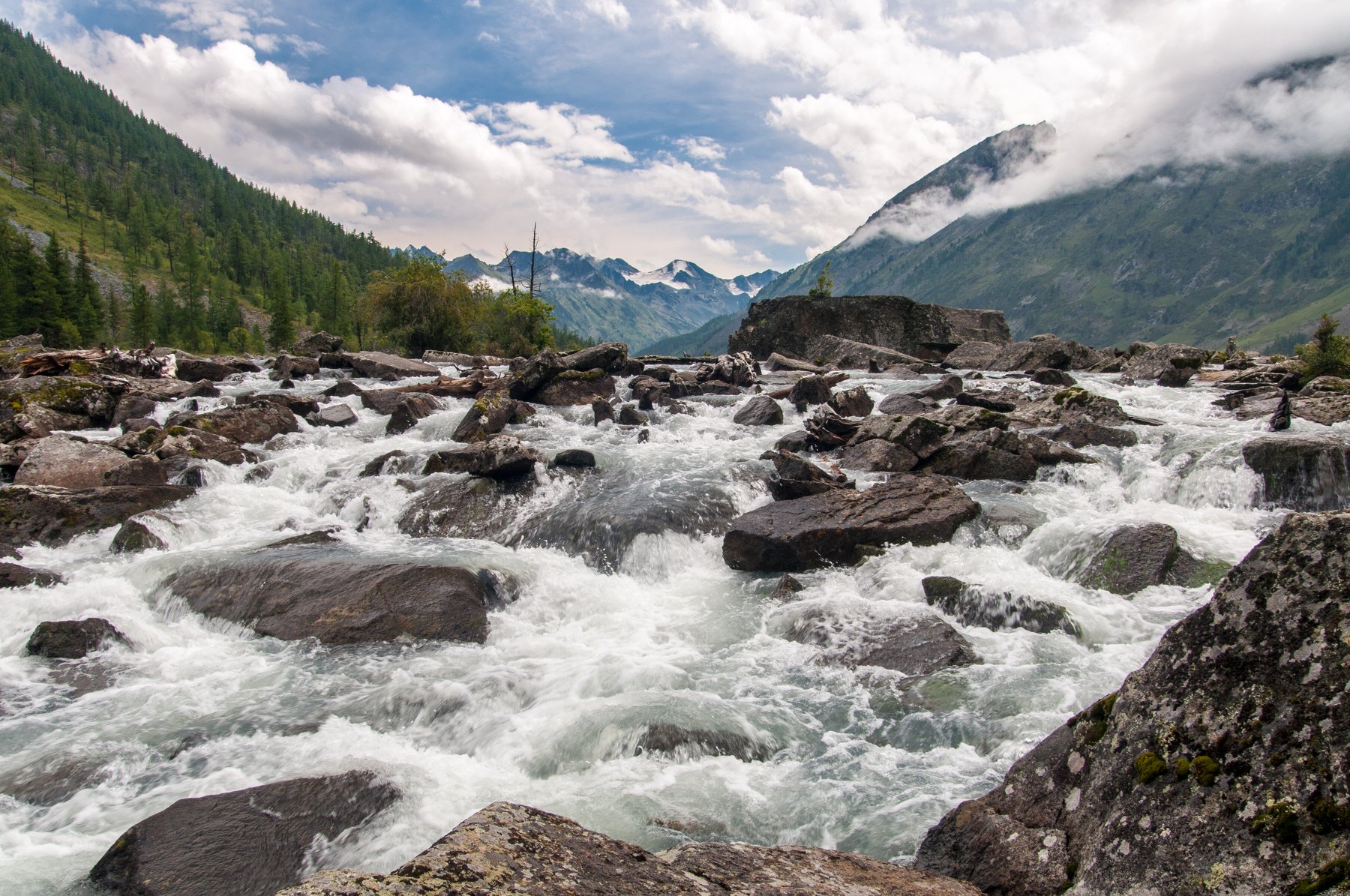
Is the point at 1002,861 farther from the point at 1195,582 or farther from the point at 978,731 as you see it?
the point at 1195,582

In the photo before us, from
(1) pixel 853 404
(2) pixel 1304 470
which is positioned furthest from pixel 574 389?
(2) pixel 1304 470

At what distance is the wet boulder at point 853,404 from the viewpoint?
29.7 m

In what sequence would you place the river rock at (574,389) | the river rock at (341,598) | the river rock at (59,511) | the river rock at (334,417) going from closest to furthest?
the river rock at (341,598)
the river rock at (59,511)
the river rock at (334,417)
the river rock at (574,389)

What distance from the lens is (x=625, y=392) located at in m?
36.4

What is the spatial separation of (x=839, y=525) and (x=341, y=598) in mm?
10589

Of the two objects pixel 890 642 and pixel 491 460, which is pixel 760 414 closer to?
pixel 491 460

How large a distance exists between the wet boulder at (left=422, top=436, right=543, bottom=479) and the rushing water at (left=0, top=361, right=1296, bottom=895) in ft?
4.61

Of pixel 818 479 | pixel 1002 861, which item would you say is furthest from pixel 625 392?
pixel 1002 861

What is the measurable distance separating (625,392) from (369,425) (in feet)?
41.9

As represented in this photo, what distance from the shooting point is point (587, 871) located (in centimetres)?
380

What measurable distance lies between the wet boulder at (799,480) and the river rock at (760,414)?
8.86 metres

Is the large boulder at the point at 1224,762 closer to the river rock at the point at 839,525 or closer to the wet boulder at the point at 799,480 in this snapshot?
the river rock at the point at 839,525

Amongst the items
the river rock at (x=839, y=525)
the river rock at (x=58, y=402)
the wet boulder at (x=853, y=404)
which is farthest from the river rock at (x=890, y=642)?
the river rock at (x=58, y=402)

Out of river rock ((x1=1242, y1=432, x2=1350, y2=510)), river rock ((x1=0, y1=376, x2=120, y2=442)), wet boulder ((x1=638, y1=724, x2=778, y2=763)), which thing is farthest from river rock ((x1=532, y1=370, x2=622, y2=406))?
wet boulder ((x1=638, y1=724, x2=778, y2=763))
